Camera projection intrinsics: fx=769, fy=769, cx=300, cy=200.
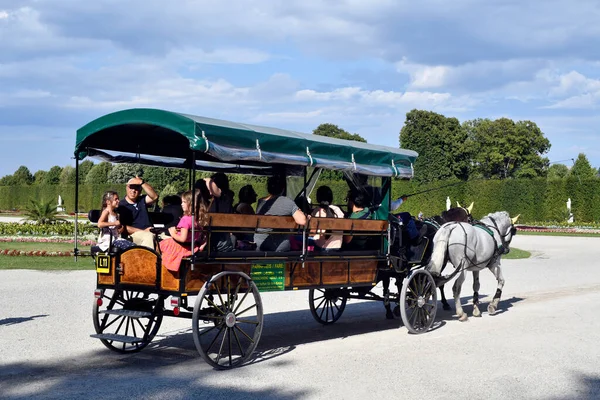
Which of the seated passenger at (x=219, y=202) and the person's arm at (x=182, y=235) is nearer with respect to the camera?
the person's arm at (x=182, y=235)

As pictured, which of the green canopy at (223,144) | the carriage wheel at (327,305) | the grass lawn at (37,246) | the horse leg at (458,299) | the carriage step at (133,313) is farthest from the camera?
the grass lawn at (37,246)

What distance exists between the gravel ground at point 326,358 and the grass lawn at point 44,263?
4.80 m

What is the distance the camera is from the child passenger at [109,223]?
8805 millimetres

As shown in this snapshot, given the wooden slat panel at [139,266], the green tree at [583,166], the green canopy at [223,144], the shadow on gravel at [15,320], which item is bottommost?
the shadow on gravel at [15,320]

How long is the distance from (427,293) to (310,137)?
318 cm

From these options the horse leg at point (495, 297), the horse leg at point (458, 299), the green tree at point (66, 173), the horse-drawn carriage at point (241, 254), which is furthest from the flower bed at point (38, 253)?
the green tree at point (66, 173)

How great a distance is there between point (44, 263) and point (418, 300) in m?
12.1

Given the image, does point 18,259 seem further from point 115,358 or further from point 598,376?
point 598,376

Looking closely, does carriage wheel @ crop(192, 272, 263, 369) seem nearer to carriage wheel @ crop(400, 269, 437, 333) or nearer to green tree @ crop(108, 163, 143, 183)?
green tree @ crop(108, 163, 143, 183)

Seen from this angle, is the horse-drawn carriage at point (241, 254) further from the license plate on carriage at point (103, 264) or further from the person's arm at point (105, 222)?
the person's arm at point (105, 222)

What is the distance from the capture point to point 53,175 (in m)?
111

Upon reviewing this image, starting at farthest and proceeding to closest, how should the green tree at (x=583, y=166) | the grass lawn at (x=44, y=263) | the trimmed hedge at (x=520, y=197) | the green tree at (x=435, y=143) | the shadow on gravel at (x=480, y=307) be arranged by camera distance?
1. the green tree at (x=435, y=143)
2. the green tree at (x=583, y=166)
3. the trimmed hedge at (x=520, y=197)
4. the grass lawn at (x=44, y=263)
5. the shadow on gravel at (x=480, y=307)

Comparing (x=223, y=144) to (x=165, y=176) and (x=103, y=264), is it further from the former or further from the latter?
(x=165, y=176)

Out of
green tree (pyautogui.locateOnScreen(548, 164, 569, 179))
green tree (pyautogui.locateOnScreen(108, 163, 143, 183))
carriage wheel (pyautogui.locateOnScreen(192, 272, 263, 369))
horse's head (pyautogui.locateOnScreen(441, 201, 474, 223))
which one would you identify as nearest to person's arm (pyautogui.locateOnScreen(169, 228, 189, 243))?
carriage wheel (pyautogui.locateOnScreen(192, 272, 263, 369))
